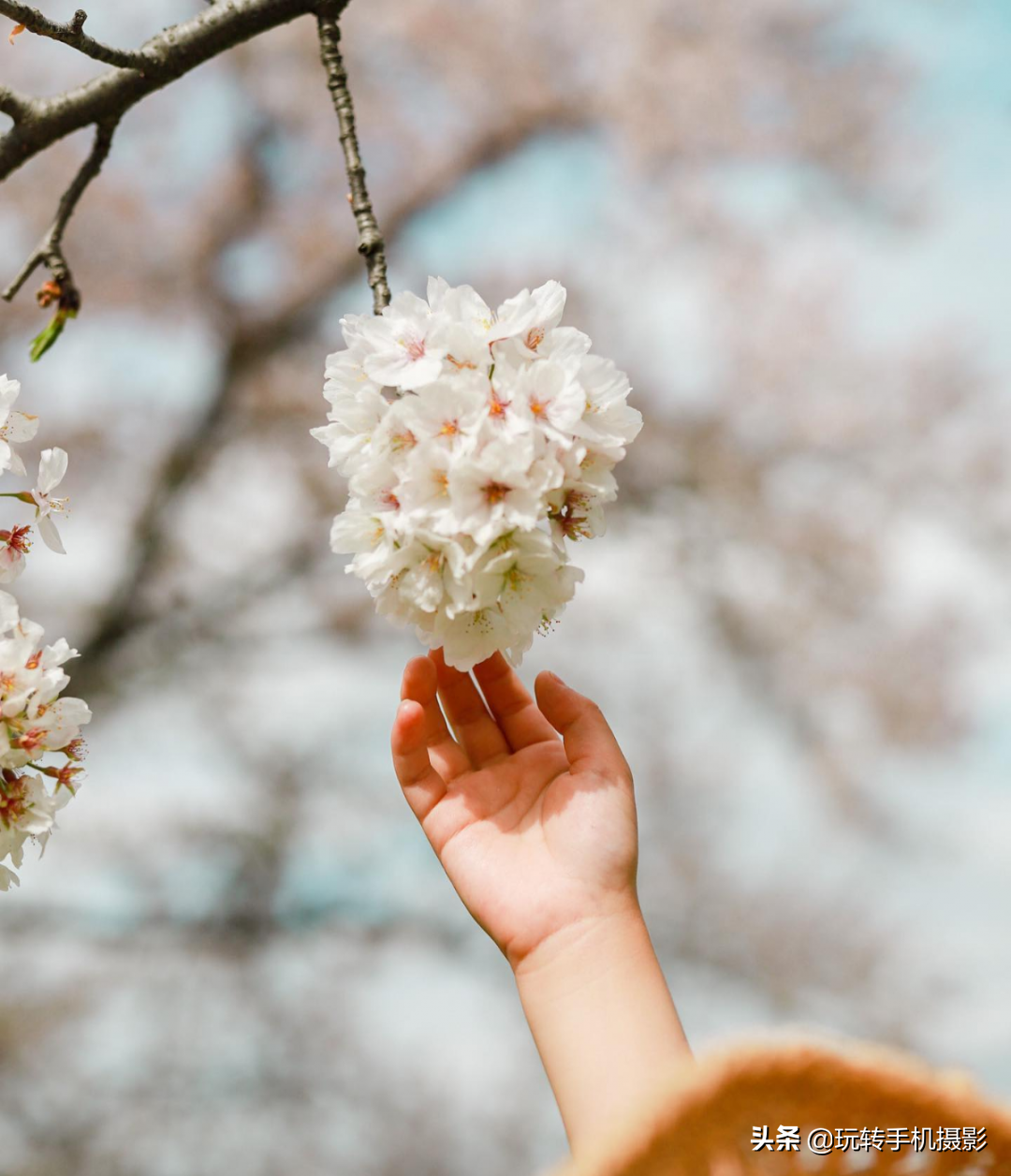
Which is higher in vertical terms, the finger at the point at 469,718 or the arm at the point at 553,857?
the finger at the point at 469,718

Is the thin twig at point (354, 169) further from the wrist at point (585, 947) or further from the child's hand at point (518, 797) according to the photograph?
the wrist at point (585, 947)

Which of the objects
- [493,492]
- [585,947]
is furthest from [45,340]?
[585,947]

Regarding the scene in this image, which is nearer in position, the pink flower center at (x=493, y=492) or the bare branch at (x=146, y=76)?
the pink flower center at (x=493, y=492)

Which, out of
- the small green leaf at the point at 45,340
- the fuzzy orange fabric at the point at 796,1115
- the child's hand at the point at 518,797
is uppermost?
the small green leaf at the point at 45,340

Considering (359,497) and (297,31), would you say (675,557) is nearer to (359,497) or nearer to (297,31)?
(297,31)

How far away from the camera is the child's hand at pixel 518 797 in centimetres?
83

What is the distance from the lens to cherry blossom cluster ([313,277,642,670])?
68 cm

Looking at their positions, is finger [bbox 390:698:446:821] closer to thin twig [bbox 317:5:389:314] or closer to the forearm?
the forearm

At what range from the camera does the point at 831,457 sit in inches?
148

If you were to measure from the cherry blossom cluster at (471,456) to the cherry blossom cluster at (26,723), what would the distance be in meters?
0.23

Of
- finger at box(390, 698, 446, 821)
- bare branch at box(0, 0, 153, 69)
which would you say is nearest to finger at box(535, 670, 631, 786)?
finger at box(390, 698, 446, 821)

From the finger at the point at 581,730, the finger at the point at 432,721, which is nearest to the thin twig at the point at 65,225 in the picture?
the finger at the point at 432,721

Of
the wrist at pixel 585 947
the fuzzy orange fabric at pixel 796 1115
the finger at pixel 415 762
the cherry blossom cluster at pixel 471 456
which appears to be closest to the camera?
the fuzzy orange fabric at pixel 796 1115

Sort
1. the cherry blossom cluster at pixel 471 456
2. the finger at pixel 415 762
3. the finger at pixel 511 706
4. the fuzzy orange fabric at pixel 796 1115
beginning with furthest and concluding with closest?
1. the finger at pixel 511 706
2. the finger at pixel 415 762
3. the cherry blossom cluster at pixel 471 456
4. the fuzzy orange fabric at pixel 796 1115
